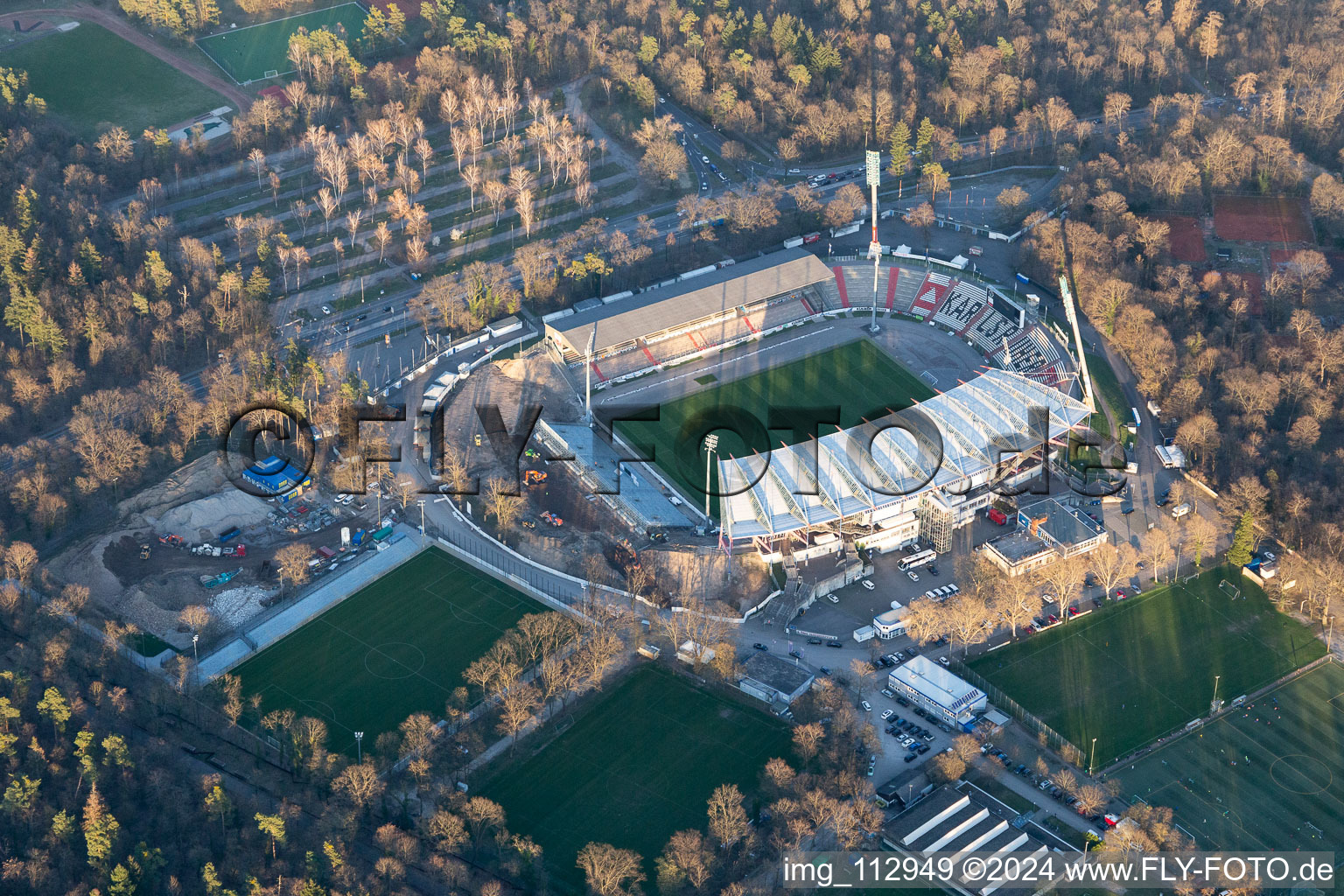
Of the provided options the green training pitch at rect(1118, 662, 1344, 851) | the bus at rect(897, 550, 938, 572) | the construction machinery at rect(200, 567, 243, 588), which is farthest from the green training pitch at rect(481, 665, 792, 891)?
the construction machinery at rect(200, 567, 243, 588)

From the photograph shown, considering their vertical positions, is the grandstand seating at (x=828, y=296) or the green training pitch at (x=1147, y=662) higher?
the grandstand seating at (x=828, y=296)

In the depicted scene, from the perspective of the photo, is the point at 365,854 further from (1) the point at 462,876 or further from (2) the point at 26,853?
(2) the point at 26,853

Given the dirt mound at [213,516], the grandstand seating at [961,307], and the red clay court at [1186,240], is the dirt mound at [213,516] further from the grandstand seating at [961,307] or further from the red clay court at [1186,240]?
the red clay court at [1186,240]

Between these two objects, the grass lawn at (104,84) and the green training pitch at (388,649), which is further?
the grass lawn at (104,84)

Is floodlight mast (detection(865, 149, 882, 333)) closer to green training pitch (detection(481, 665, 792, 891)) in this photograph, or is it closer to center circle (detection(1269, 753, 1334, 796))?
green training pitch (detection(481, 665, 792, 891))

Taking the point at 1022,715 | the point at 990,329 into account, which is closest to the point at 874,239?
the point at 990,329

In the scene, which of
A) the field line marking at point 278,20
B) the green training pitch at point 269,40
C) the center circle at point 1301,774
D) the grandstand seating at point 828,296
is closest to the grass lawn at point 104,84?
the green training pitch at point 269,40
